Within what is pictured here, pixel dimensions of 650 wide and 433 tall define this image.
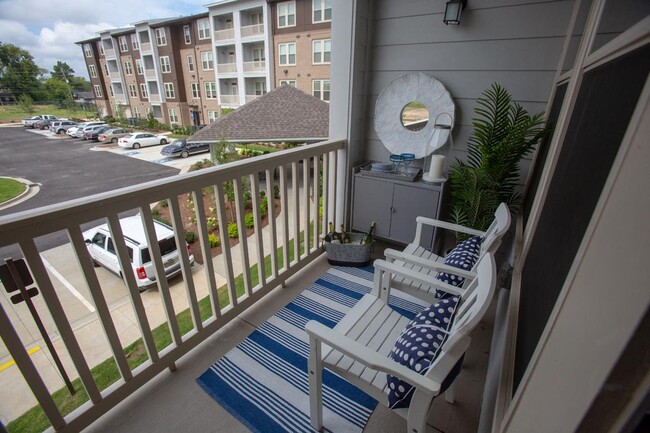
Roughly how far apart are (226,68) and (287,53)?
11.6 feet

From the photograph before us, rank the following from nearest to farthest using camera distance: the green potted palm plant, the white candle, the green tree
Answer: the green tree, the green potted palm plant, the white candle

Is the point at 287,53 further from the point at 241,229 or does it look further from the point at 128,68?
the point at 241,229

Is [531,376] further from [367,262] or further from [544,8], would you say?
[544,8]

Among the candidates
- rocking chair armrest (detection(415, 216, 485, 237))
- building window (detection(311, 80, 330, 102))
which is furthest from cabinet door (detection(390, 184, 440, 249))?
building window (detection(311, 80, 330, 102))

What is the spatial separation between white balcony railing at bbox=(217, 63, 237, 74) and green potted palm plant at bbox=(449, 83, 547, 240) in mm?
13599

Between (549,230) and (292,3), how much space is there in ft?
41.9

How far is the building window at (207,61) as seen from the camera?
44.1 feet

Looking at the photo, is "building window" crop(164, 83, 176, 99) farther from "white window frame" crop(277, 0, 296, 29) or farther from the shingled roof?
the shingled roof

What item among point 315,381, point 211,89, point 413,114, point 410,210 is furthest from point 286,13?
point 315,381

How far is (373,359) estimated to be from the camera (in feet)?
3.17

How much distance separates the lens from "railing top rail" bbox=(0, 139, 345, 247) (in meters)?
0.97

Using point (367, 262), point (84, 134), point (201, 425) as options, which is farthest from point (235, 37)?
point (201, 425)

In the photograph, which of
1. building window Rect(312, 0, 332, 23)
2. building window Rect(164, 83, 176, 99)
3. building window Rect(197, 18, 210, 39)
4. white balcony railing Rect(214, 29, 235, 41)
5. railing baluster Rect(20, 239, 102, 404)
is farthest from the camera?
building window Rect(164, 83, 176, 99)

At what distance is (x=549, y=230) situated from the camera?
1.04 metres
